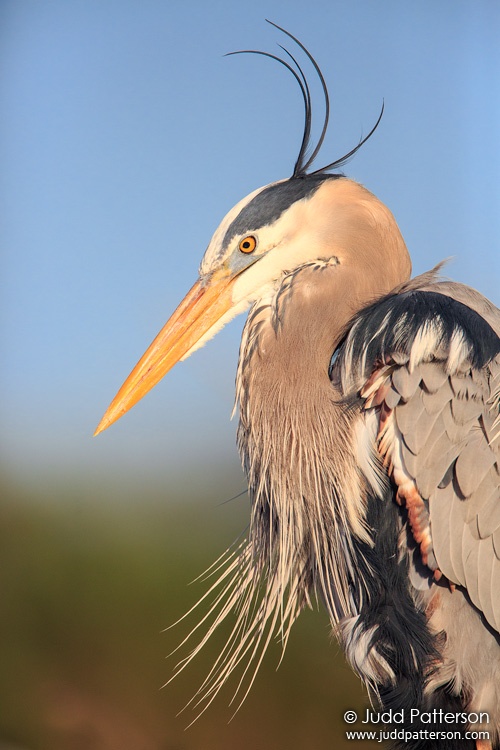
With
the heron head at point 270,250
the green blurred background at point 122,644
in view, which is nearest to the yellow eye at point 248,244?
the heron head at point 270,250

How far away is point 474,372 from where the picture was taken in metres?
1.15

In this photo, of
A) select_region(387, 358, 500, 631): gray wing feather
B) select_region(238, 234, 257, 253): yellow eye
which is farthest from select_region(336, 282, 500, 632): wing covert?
select_region(238, 234, 257, 253): yellow eye

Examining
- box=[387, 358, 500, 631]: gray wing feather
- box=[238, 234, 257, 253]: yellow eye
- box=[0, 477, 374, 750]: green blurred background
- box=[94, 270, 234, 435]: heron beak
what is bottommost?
box=[0, 477, 374, 750]: green blurred background

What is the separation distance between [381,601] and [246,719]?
7.12 ft

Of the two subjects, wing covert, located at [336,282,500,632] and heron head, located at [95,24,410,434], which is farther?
heron head, located at [95,24,410,434]

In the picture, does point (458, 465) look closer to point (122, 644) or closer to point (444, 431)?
point (444, 431)

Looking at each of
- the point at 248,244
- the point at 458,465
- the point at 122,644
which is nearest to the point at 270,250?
the point at 248,244

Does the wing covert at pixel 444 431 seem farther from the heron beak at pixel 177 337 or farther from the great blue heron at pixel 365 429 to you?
the heron beak at pixel 177 337

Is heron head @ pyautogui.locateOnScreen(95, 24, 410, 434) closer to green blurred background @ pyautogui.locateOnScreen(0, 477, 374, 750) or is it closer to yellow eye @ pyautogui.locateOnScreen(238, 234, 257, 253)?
yellow eye @ pyautogui.locateOnScreen(238, 234, 257, 253)

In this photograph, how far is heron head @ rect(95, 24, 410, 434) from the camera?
1.29 meters

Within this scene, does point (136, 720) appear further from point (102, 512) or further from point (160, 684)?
point (102, 512)

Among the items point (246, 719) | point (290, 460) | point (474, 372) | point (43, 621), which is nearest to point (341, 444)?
point (290, 460)

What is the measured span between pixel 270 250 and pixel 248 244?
0.04 meters

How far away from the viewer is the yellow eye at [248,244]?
130 centimetres
